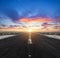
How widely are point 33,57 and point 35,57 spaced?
0.16m

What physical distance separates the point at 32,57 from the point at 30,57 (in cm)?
17

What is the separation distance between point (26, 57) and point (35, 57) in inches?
28.8

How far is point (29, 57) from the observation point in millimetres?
12844

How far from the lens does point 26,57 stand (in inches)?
508

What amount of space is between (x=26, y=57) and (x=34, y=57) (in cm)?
65

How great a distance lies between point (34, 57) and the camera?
12.9 meters

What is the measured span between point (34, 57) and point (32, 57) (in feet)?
0.54

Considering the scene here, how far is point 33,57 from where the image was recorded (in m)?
12.9

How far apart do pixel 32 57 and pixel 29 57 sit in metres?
0.25

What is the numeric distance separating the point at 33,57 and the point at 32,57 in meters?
0.09

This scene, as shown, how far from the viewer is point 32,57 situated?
42.4ft

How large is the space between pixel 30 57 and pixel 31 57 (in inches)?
3.4

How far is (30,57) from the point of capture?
12852mm
